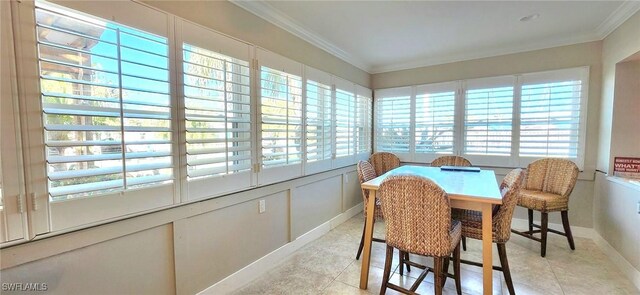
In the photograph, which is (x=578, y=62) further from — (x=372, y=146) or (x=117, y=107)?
(x=117, y=107)

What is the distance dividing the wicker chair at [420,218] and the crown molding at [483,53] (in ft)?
9.22

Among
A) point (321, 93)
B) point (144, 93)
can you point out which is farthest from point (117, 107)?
point (321, 93)

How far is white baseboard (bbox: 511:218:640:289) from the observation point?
2.16 meters

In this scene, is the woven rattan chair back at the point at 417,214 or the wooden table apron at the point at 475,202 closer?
the woven rattan chair back at the point at 417,214

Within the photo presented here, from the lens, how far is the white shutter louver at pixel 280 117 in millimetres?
2330

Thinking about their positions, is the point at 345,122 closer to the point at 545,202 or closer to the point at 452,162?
the point at 452,162

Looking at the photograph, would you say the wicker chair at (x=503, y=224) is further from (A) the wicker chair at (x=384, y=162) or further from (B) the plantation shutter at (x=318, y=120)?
(B) the plantation shutter at (x=318, y=120)

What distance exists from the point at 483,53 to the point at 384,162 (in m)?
1.99

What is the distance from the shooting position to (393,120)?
423cm

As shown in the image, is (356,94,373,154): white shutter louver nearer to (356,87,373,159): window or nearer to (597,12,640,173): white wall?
(356,87,373,159): window

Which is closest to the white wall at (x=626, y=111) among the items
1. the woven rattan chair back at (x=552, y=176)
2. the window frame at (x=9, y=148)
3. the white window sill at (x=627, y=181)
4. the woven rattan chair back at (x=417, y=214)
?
the white window sill at (x=627, y=181)

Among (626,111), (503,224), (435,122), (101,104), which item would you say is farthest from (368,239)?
(626,111)

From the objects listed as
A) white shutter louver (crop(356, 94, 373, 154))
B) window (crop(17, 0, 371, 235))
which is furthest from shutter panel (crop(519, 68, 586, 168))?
window (crop(17, 0, 371, 235))

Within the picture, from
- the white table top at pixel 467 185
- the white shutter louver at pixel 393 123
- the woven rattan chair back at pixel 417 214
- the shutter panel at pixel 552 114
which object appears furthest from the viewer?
the white shutter louver at pixel 393 123
